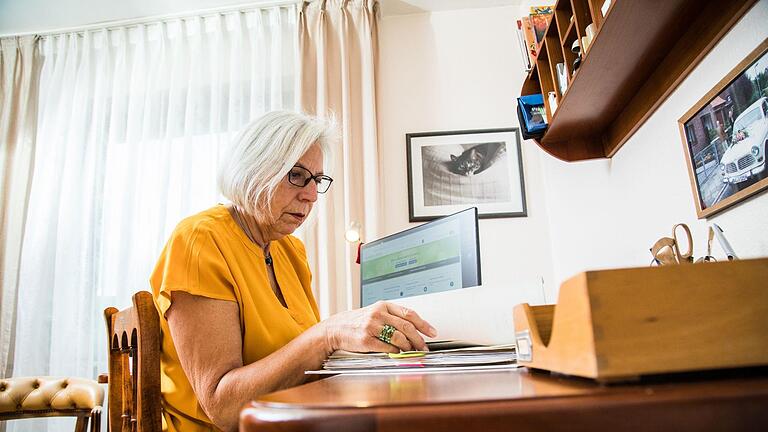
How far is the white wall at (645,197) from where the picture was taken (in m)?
1.01

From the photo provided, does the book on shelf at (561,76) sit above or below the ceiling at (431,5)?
below

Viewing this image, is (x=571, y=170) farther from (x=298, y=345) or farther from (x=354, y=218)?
(x=298, y=345)

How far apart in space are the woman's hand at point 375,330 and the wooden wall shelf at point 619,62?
0.81m

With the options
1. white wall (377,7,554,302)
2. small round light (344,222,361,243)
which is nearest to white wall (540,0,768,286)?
white wall (377,7,554,302)

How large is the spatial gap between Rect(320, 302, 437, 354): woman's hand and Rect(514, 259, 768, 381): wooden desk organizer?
410 millimetres

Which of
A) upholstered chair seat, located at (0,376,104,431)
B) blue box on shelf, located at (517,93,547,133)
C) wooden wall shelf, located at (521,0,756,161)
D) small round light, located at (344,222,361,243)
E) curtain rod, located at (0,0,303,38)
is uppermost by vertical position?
curtain rod, located at (0,0,303,38)

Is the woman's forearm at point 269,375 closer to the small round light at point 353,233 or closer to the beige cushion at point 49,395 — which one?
the small round light at point 353,233

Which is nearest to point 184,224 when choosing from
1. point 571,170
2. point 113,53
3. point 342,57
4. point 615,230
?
point 615,230

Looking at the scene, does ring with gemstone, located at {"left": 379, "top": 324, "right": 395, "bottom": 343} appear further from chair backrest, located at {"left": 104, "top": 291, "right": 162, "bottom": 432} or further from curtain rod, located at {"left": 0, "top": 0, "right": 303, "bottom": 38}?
curtain rod, located at {"left": 0, "top": 0, "right": 303, "bottom": 38}

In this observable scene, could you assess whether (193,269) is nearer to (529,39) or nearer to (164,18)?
(529,39)

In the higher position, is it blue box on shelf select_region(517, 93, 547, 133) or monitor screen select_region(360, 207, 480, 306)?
blue box on shelf select_region(517, 93, 547, 133)

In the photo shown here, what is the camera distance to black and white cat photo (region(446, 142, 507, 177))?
2.51 metres

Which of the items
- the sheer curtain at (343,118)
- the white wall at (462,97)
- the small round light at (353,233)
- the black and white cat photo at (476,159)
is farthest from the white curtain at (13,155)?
the black and white cat photo at (476,159)

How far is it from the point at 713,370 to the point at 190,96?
9.36 feet
